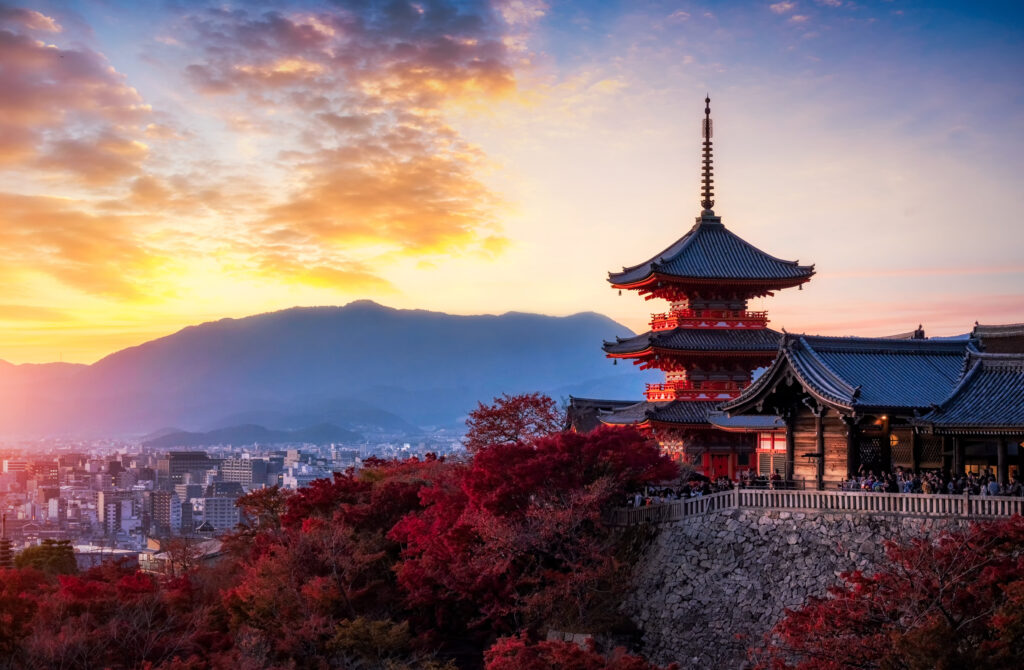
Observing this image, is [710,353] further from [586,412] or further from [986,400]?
[986,400]

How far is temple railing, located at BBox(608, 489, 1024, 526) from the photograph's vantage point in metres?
24.6

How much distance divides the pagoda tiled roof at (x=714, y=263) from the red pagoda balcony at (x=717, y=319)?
67.1 inches

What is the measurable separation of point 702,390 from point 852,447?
14.1m

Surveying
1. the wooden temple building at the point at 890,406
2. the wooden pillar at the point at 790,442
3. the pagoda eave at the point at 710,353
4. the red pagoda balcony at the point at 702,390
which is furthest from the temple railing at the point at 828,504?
the red pagoda balcony at the point at 702,390

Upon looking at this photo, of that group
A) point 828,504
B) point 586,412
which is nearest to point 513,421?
point 586,412

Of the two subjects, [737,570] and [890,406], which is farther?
[890,406]

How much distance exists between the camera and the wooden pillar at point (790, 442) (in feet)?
106

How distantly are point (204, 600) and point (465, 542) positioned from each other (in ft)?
36.1

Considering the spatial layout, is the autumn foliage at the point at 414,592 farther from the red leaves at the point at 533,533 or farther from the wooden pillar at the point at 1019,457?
the wooden pillar at the point at 1019,457

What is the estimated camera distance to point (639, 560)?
104ft

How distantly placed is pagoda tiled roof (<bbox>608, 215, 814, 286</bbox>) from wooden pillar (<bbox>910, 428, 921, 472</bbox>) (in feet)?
47.6

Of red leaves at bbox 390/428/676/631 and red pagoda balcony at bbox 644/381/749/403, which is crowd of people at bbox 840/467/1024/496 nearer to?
red leaves at bbox 390/428/676/631

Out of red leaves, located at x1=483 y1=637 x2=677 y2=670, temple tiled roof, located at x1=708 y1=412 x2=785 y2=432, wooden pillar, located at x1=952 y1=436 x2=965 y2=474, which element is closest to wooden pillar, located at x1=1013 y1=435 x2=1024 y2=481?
wooden pillar, located at x1=952 y1=436 x2=965 y2=474

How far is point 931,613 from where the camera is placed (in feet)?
67.5
